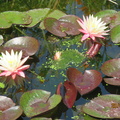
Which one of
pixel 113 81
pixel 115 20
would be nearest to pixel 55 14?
pixel 115 20

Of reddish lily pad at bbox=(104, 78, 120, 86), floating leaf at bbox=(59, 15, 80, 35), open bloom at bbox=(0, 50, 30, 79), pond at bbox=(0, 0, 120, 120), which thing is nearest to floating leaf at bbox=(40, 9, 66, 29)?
pond at bbox=(0, 0, 120, 120)

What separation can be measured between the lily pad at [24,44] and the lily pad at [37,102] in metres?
0.56

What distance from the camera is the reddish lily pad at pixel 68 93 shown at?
1.94 meters

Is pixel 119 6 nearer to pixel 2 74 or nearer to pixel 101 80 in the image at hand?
pixel 101 80

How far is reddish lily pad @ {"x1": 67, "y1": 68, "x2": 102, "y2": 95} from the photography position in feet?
6.67

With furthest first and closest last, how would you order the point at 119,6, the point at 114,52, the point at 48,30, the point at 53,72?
the point at 119,6 → the point at 48,30 → the point at 114,52 → the point at 53,72

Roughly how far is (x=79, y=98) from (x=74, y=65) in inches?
15.3

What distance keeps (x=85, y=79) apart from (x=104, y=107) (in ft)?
0.97

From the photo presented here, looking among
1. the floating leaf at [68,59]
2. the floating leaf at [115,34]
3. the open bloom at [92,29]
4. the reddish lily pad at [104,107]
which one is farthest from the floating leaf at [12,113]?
the floating leaf at [115,34]

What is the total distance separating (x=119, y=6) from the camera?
3.16 m

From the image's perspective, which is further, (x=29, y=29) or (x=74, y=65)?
(x=29, y=29)

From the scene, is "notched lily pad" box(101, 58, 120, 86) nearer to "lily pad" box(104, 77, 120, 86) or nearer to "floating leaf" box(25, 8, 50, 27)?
"lily pad" box(104, 77, 120, 86)

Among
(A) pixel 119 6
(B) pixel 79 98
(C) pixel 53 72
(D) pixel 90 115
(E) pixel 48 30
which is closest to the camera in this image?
(D) pixel 90 115

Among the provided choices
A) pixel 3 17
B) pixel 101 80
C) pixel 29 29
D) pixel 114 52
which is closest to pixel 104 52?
pixel 114 52
